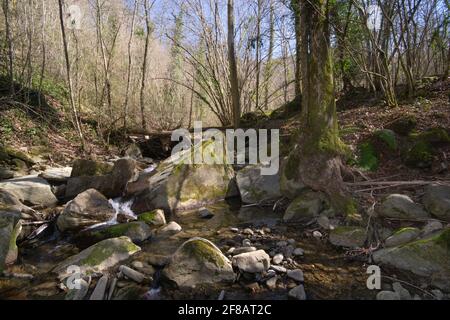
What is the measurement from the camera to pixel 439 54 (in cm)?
1157

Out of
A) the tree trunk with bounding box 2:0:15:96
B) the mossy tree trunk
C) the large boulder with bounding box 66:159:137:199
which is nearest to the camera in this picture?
the mossy tree trunk

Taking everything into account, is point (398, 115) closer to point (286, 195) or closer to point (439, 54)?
point (286, 195)

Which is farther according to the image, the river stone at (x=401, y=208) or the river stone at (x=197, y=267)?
the river stone at (x=401, y=208)

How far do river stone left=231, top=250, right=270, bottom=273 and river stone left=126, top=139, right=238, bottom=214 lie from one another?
8.47 ft

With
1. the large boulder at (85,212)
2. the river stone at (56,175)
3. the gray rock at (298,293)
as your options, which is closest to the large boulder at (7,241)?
the large boulder at (85,212)

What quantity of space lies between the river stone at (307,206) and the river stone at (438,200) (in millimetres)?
1384

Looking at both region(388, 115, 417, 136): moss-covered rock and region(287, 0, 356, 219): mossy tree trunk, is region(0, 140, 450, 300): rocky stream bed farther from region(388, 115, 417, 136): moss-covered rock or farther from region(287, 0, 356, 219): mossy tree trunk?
region(388, 115, 417, 136): moss-covered rock

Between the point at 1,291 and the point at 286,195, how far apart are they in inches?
169

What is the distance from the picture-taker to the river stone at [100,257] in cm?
384

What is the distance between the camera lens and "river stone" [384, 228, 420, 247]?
13.1 feet

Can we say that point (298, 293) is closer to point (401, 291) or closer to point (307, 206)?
point (401, 291)

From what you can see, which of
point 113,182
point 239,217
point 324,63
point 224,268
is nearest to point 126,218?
point 113,182

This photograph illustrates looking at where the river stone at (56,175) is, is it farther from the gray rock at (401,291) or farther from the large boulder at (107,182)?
the gray rock at (401,291)

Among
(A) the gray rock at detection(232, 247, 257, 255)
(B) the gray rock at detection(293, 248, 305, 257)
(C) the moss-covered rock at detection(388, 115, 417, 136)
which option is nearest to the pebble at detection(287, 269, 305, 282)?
(B) the gray rock at detection(293, 248, 305, 257)
